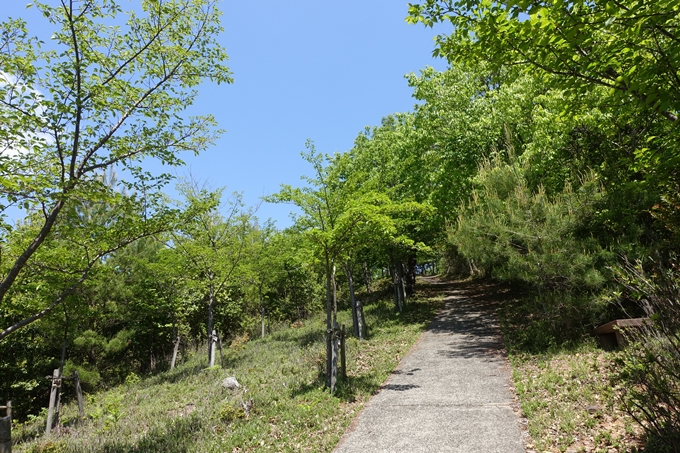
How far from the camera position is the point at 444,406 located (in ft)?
21.3

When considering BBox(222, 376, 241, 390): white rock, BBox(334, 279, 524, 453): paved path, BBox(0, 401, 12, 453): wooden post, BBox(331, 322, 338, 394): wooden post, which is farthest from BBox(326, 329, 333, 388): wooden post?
BBox(0, 401, 12, 453): wooden post

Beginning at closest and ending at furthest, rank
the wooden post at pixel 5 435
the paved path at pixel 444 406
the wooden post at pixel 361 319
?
the wooden post at pixel 5 435
the paved path at pixel 444 406
the wooden post at pixel 361 319

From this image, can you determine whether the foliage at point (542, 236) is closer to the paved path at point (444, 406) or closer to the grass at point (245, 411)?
the paved path at point (444, 406)

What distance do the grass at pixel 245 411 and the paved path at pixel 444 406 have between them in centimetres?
42

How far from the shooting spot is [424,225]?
1648 centimetres

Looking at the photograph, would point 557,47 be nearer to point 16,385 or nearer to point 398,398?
point 398,398

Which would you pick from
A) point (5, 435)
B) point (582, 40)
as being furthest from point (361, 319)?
point (582, 40)

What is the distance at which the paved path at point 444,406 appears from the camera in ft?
17.0

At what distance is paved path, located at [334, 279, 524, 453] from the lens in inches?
205

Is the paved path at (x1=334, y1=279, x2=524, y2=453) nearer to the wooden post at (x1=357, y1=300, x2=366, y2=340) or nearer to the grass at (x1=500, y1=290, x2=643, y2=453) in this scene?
the grass at (x1=500, y1=290, x2=643, y2=453)

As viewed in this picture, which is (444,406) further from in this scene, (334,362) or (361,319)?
(361,319)

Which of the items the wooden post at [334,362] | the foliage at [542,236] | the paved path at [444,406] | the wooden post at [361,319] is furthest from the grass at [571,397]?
the wooden post at [361,319]

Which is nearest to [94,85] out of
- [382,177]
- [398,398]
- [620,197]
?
[398,398]

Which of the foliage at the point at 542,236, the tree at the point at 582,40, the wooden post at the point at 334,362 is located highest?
the tree at the point at 582,40
